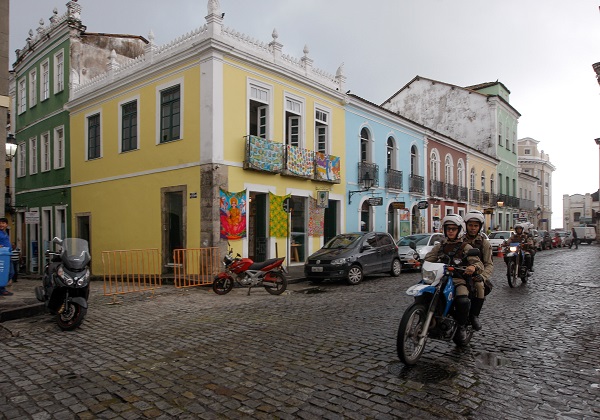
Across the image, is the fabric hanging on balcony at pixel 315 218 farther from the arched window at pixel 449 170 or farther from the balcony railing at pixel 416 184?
the arched window at pixel 449 170

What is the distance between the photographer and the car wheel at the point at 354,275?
41.5 feet

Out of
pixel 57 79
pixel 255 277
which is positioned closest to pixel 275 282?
pixel 255 277

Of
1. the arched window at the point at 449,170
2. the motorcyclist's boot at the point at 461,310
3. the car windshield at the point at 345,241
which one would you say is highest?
the arched window at the point at 449,170

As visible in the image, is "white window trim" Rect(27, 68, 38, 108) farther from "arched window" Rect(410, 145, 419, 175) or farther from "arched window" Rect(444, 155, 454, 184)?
"arched window" Rect(444, 155, 454, 184)

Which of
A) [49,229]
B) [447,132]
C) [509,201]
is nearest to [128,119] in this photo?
[49,229]

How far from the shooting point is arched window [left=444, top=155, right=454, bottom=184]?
28.9m

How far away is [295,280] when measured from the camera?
1343 centimetres

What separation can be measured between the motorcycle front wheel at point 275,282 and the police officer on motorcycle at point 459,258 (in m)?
5.71

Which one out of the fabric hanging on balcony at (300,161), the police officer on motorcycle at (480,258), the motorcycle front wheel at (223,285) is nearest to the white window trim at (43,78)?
the fabric hanging on balcony at (300,161)

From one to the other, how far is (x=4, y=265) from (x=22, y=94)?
20.7m

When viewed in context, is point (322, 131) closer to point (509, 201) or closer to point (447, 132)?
point (447, 132)

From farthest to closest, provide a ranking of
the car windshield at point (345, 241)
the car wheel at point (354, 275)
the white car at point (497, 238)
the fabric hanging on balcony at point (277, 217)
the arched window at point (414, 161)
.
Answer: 1. the arched window at point (414, 161)
2. the white car at point (497, 238)
3. the fabric hanging on balcony at point (277, 217)
4. the car windshield at point (345, 241)
5. the car wheel at point (354, 275)

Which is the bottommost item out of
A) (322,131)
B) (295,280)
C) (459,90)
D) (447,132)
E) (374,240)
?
(295,280)

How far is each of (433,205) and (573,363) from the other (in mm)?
22757
